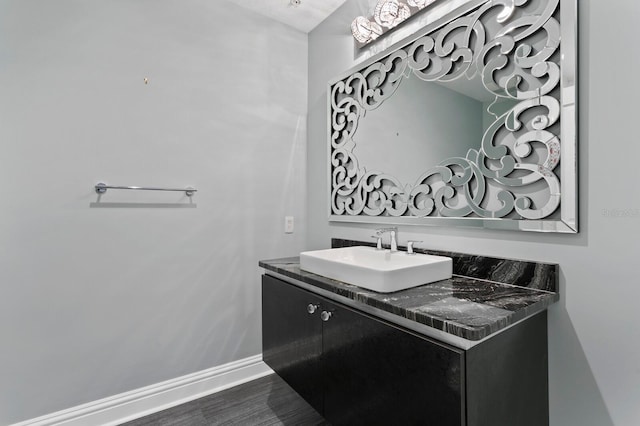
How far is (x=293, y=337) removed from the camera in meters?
1.47

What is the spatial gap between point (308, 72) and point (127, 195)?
143 centimetres

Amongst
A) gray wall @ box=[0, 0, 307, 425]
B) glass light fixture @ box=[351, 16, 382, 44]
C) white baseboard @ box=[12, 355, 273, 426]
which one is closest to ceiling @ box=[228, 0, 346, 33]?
gray wall @ box=[0, 0, 307, 425]

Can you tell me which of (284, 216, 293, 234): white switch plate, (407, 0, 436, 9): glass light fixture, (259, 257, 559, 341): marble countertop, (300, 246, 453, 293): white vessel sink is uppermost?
(407, 0, 436, 9): glass light fixture

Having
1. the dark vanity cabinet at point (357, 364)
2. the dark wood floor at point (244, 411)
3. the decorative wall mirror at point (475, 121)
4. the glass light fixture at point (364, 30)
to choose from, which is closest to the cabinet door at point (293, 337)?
the dark vanity cabinet at point (357, 364)

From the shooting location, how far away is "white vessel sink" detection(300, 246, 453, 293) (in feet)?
3.53

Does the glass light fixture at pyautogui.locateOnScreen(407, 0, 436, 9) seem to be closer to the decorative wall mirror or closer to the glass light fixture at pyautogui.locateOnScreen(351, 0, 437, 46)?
the glass light fixture at pyautogui.locateOnScreen(351, 0, 437, 46)

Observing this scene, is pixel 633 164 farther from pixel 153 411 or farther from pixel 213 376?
pixel 153 411

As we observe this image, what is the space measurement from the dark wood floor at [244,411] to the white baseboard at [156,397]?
0.13ft

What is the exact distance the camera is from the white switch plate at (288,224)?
223cm

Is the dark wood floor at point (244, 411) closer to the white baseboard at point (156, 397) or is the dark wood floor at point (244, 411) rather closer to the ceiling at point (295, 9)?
the white baseboard at point (156, 397)

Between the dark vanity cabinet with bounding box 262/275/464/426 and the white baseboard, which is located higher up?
the dark vanity cabinet with bounding box 262/275/464/426

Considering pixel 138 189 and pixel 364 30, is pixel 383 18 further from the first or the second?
pixel 138 189

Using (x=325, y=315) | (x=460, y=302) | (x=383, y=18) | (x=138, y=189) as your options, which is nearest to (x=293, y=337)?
(x=325, y=315)

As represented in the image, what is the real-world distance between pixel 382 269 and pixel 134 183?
4.51 feet
